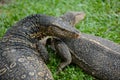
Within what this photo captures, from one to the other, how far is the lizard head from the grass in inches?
6.1

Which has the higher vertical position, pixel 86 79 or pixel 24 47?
pixel 24 47

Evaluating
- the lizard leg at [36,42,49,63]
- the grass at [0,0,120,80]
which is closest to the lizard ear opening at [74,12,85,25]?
the grass at [0,0,120,80]

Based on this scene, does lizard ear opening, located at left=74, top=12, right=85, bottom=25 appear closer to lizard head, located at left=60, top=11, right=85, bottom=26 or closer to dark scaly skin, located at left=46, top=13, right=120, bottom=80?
lizard head, located at left=60, top=11, right=85, bottom=26

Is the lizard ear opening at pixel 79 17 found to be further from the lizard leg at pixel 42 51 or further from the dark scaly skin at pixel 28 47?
the lizard leg at pixel 42 51

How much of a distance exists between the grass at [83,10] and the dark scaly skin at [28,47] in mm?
1232

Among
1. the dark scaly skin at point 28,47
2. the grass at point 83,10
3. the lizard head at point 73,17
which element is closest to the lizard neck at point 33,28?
the dark scaly skin at point 28,47

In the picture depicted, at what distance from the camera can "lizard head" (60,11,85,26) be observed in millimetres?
6804

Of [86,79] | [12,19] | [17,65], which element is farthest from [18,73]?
[12,19]

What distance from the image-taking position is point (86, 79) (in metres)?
6.11

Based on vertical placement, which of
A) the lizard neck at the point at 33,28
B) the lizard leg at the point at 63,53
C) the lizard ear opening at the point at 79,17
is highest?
the lizard neck at the point at 33,28

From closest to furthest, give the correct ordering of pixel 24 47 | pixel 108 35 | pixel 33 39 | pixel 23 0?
pixel 24 47 < pixel 33 39 < pixel 108 35 < pixel 23 0

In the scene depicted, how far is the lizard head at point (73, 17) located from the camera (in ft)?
22.3

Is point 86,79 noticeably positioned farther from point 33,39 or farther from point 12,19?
point 12,19

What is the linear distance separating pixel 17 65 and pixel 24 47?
1.91 feet
